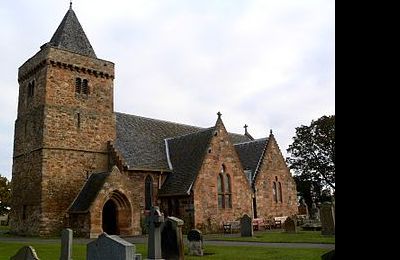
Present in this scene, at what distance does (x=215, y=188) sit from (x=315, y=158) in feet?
97.5

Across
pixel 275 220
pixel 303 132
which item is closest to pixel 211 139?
pixel 275 220

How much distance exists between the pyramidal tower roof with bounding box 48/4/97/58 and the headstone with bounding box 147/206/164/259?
22967mm

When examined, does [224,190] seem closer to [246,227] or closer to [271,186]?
[271,186]

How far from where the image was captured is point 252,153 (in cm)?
3728

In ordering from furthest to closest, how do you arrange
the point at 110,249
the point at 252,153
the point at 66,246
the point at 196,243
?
the point at 252,153 < the point at 196,243 < the point at 66,246 < the point at 110,249

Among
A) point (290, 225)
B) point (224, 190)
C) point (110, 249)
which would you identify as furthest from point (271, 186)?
point (110, 249)

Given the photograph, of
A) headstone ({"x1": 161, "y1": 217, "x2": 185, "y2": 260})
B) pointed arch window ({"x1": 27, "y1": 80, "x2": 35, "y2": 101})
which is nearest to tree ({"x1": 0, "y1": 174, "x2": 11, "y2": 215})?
pointed arch window ({"x1": 27, "y1": 80, "x2": 35, "y2": 101})

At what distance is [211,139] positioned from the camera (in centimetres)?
3122

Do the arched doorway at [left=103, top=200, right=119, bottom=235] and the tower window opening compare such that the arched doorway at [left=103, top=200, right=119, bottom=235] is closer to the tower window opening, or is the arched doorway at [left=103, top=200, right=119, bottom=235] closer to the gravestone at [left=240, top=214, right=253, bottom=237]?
the tower window opening

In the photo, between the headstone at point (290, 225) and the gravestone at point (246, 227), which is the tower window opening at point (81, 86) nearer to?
the gravestone at point (246, 227)

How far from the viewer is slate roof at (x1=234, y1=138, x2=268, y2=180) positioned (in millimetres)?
36000

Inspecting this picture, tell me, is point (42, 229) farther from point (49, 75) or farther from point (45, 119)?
point (49, 75)

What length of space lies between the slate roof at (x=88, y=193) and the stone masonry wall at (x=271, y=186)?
13271mm

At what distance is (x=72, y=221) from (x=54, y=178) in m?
3.66
